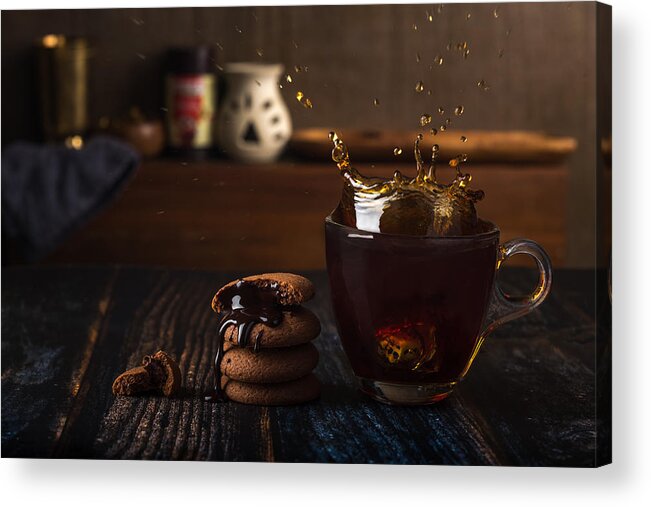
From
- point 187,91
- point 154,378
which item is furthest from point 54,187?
point 154,378

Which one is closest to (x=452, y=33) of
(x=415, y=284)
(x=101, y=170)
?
(x=101, y=170)

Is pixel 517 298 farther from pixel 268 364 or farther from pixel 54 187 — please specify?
pixel 54 187

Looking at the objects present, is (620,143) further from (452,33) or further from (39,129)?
(39,129)

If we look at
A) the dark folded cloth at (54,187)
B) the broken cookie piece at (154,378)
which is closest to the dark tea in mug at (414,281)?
the broken cookie piece at (154,378)

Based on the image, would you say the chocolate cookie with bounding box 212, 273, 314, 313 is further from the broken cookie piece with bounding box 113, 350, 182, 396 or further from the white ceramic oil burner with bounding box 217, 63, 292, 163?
the white ceramic oil burner with bounding box 217, 63, 292, 163

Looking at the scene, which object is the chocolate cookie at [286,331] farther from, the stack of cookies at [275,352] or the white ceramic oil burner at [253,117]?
the white ceramic oil burner at [253,117]
